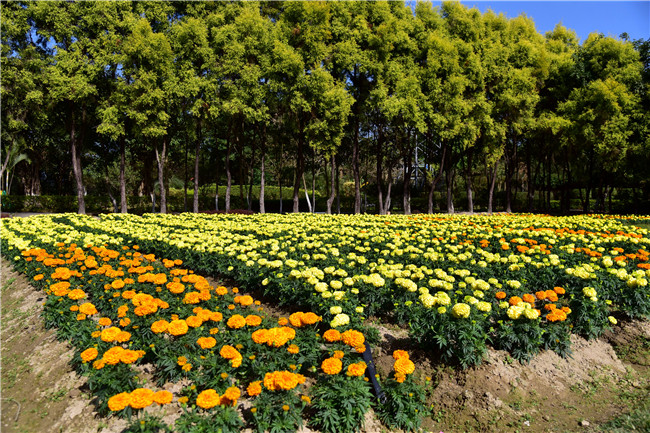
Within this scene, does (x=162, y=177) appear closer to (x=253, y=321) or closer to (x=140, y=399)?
(x=253, y=321)

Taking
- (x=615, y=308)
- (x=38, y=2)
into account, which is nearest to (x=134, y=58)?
(x=38, y=2)

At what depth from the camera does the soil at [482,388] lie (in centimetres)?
348

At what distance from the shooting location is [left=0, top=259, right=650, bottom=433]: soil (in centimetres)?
348

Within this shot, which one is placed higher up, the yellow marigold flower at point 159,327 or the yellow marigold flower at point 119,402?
the yellow marigold flower at point 159,327

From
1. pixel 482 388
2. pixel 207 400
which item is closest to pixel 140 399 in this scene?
pixel 207 400

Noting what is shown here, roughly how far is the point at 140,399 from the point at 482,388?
3.28 metres

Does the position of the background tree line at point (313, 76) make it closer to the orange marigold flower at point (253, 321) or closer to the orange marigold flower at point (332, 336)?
the orange marigold flower at point (253, 321)

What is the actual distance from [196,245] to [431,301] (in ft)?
17.3

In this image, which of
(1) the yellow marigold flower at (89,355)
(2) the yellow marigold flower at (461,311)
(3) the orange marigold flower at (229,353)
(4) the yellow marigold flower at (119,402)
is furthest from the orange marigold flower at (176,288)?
(2) the yellow marigold flower at (461,311)

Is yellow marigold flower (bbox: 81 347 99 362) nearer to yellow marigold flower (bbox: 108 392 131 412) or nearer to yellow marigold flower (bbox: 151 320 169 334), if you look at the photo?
yellow marigold flower (bbox: 151 320 169 334)

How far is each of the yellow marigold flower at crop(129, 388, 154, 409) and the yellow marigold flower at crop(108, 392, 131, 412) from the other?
30 millimetres

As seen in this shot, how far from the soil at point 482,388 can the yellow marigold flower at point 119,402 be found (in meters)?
0.61

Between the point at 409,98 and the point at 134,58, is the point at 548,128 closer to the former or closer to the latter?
the point at 409,98

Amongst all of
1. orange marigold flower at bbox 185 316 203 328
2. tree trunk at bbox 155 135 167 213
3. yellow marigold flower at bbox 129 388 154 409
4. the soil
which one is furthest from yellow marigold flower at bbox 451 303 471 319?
tree trunk at bbox 155 135 167 213
